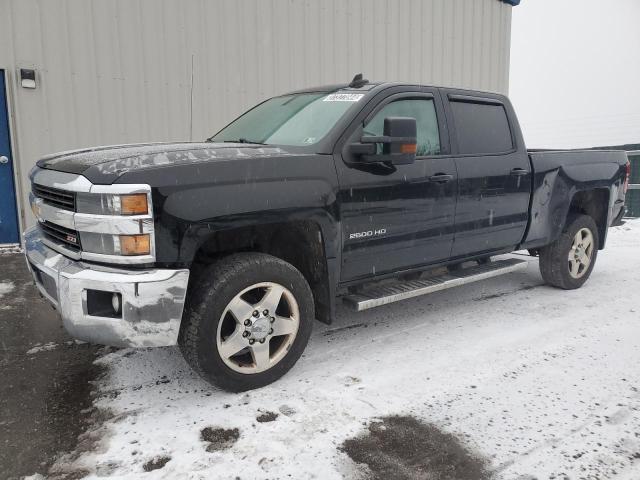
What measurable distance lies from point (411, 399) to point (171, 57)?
6144 millimetres

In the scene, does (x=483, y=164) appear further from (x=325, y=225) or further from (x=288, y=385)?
(x=288, y=385)

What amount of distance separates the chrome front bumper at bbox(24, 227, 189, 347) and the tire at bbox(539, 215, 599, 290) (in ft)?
12.7

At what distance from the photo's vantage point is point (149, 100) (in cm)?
701

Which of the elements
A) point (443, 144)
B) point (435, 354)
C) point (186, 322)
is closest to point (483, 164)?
point (443, 144)

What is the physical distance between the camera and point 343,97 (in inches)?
139

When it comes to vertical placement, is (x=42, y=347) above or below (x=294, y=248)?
below

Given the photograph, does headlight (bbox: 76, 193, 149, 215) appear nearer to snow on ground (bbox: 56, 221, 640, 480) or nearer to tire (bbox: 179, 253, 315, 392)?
tire (bbox: 179, 253, 315, 392)

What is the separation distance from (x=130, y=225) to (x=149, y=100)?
5.22 m

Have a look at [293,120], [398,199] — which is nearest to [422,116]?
[398,199]

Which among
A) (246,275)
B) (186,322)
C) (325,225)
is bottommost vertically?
(186,322)

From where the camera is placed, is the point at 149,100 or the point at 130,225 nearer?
the point at 130,225

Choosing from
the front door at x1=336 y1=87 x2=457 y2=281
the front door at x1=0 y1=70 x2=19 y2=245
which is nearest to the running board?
the front door at x1=336 y1=87 x2=457 y2=281

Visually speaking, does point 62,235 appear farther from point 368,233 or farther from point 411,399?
point 411,399

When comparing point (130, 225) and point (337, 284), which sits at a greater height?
point (130, 225)
